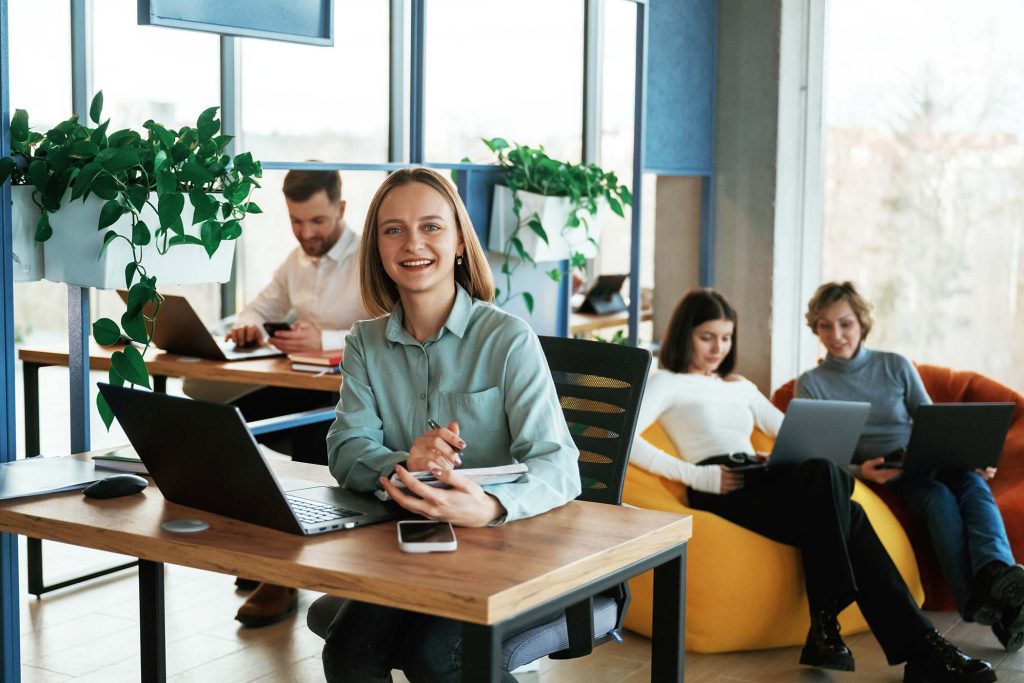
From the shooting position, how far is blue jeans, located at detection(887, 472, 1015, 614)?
3.63m

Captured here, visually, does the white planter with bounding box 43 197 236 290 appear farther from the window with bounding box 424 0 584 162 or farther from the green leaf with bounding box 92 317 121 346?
the window with bounding box 424 0 584 162

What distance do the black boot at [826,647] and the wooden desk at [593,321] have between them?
1748 mm

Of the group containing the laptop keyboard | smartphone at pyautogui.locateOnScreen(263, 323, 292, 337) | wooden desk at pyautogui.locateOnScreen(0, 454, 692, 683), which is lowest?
wooden desk at pyautogui.locateOnScreen(0, 454, 692, 683)

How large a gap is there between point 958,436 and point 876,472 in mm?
306

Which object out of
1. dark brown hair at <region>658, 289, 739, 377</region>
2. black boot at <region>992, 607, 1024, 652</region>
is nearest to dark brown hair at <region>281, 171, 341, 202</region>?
dark brown hair at <region>658, 289, 739, 377</region>

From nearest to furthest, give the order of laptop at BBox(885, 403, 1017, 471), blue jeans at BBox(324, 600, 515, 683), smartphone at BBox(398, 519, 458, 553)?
1. smartphone at BBox(398, 519, 458, 553)
2. blue jeans at BBox(324, 600, 515, 683)
3. laptop at BBox(885, 403, 1017, 471)

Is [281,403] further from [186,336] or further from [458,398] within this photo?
[458,398]

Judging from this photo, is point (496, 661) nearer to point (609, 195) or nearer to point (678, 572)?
point (678, 572)

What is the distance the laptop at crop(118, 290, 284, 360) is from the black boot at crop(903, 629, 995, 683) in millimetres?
2007

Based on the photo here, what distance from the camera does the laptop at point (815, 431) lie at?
3664 mm

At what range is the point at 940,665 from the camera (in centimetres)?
322

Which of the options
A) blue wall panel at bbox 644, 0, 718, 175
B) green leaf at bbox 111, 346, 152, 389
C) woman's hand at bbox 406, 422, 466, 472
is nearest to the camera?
woman's hand at bbox 406, 422, 466, 472

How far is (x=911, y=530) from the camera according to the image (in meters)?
4.01

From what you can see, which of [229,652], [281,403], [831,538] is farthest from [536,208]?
[229,652]
